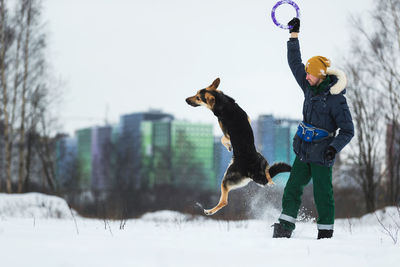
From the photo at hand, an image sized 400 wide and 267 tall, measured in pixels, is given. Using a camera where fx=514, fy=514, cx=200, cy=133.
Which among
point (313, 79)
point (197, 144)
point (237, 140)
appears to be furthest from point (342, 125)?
point (197, 144)

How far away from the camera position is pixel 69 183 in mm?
27016

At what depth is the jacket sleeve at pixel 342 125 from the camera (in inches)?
165

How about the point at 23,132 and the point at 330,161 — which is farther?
the point at 23,132

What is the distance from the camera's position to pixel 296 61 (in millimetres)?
4691

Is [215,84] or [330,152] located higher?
[215,84]

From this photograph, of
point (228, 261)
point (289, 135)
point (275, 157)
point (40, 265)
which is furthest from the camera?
point (289, 135)

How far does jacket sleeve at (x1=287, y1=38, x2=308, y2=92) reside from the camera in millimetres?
4618

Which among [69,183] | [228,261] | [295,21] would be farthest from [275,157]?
[69,183]

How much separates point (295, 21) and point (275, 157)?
1.39m

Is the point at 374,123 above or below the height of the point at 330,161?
above

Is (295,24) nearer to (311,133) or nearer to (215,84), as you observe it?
(215,84)

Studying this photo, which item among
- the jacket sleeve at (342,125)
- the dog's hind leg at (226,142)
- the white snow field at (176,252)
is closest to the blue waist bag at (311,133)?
the jacket sleeve at (342,125)

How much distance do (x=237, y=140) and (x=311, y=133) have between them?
2.24 ft

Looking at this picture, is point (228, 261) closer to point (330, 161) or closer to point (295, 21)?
point (330, 161)
